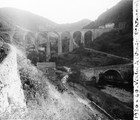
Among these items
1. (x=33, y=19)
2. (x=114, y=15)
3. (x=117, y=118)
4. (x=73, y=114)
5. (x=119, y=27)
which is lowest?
(x=117, y=118)

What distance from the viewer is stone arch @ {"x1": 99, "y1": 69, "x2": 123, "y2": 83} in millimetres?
34375

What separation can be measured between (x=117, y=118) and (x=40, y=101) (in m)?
11.5

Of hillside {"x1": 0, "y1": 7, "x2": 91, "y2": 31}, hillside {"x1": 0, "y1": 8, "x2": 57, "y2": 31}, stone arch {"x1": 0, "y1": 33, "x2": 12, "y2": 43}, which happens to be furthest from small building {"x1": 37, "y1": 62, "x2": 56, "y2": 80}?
hillside {"x1": 0, "y1": 7, "x2": 91, "y2": 31}

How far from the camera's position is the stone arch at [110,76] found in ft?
113

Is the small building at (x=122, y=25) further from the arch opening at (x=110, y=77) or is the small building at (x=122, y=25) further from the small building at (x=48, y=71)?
the small building at (x=48, y=71)

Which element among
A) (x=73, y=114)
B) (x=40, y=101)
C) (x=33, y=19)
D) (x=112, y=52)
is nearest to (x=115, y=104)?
(x=73, y=114)

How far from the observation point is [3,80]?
702 cm

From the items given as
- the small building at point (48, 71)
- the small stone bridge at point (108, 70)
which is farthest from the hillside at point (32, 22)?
the small stone bridge at point (108, 70)

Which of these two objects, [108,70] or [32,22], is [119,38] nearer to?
[108,70]

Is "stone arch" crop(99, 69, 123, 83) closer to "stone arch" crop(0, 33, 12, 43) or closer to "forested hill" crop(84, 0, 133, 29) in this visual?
"stone arch" crop(0, 33, 12, 43)

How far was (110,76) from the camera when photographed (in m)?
35.3

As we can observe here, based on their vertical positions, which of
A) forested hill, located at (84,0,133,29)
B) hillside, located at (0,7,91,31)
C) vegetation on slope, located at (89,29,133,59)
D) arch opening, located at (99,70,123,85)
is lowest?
arch opening, located at (99,70,123,85)

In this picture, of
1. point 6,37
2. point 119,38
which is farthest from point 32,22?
point 119,38

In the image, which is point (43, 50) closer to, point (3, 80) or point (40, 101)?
point (40, 101)
